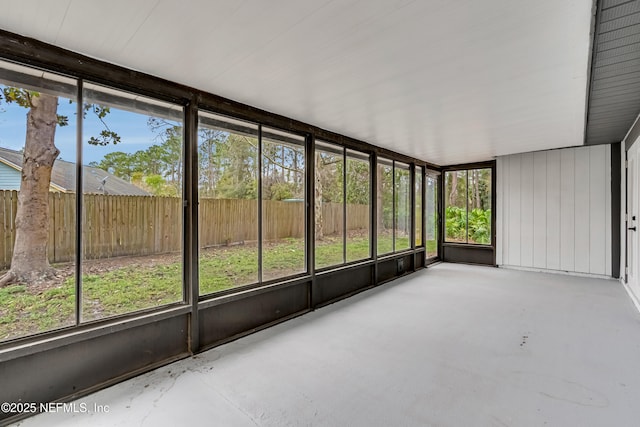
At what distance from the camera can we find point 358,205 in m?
5.63

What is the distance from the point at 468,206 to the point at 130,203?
7.38 meters

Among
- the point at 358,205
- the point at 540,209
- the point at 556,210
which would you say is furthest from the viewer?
the point at 540,209

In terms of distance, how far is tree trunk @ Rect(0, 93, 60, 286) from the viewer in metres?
2.22

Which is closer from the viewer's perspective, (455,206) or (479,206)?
(479,206)

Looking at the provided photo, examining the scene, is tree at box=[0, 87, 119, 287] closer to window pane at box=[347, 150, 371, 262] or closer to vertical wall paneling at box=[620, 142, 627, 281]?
window pane at box=[347, 150, 371, 262]

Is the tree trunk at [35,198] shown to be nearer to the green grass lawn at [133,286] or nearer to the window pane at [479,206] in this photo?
the green grass lawn at [133,286]

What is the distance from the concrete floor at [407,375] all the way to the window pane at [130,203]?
0.75 m

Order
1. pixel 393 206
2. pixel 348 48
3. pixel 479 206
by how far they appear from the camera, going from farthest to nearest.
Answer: pixel 479 206 → pixel 393 206 → pixel 348 48

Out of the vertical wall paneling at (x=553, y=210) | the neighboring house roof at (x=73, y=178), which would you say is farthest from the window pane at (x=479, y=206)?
the neighboring house roof at (x=73, y=178)

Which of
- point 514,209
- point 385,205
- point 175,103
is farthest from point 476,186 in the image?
point 175,103

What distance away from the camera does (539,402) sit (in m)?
2.16

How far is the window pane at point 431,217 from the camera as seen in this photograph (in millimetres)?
7723

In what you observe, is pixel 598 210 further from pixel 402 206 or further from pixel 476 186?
→ pixel 402 206

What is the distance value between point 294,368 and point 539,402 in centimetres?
180
